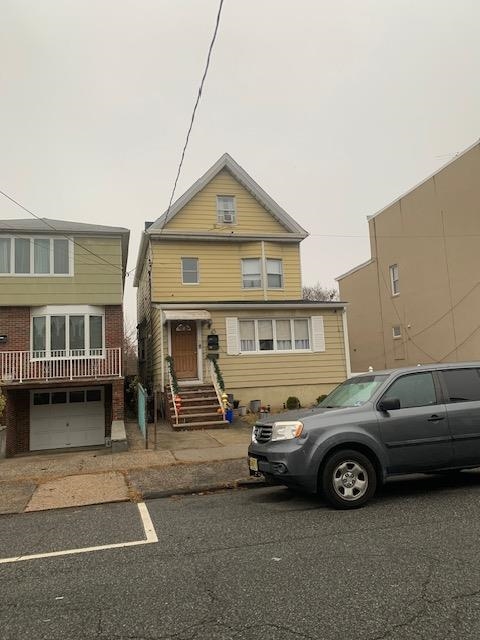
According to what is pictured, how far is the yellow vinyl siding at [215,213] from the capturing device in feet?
65.9

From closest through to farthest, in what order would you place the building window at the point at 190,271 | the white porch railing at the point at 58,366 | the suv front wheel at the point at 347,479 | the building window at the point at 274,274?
the suv front wheel at the point at 347,479
the white porch railing at the point at 58,366
the building window at the point at 190,271
the building window at the point at 274,274

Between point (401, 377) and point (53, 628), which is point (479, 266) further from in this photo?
point (53, 628)

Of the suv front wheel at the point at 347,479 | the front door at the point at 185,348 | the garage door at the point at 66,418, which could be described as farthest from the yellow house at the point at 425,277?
the suv front wheel at the point at 347,479

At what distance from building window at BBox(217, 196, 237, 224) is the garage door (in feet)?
27.0

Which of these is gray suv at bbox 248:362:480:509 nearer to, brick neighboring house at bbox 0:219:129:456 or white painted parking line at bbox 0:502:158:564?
white painted parking line at bbox 0:502:158:564

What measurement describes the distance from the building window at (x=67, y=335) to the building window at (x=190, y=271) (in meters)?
3.87

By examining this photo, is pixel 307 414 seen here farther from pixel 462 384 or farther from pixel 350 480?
pixel 462 384

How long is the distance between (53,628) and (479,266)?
57.3 ft

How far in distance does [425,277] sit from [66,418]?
14958mm

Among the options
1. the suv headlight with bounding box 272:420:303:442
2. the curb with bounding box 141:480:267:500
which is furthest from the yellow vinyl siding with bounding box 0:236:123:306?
the suv headlight with bounding box 272:420:303:442

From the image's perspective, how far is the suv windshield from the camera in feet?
22.1

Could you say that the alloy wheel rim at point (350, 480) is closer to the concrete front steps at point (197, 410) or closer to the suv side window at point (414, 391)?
the suv side window at point (414, 391)

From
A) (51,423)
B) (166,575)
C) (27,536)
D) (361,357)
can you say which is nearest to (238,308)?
(51,423)

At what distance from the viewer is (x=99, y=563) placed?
4.54 meters
